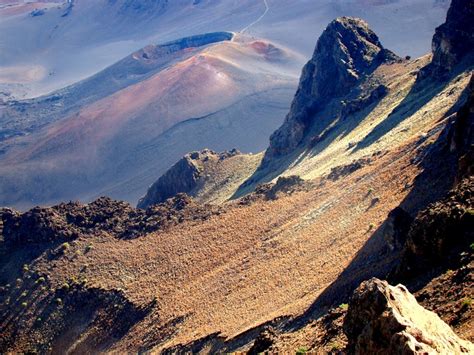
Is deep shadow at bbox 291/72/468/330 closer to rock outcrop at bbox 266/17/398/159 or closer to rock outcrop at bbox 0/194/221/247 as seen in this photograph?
rock outcrop at bbox 0/194/221/247

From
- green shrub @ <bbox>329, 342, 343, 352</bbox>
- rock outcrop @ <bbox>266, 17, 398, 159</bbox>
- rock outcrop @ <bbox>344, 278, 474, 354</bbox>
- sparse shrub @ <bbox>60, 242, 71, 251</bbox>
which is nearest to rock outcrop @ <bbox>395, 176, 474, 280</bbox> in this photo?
green shrub @ <bbox>329, 342, 343, 352</bbox>

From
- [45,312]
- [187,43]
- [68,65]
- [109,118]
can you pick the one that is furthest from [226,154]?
[68,65]

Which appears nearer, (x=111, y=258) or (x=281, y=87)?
(x=111, y=258)

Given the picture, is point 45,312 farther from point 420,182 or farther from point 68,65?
point 68,65

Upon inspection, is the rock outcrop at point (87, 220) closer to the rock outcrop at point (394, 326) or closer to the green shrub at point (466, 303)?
the green shrub at point (466, 303)

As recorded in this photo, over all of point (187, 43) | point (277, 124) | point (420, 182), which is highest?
point (187, 43)
